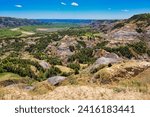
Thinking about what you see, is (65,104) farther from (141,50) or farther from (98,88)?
(141,50)

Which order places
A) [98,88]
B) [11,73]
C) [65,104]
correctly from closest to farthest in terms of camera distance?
1. [65,104]
2. [98,88]
3. [11,73]

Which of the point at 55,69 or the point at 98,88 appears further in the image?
the point at 55,69

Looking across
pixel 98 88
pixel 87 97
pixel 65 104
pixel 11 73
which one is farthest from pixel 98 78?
pixel 11 73

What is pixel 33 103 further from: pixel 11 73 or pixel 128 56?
pixel 128 56

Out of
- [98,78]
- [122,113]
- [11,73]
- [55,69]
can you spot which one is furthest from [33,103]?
[55,69]

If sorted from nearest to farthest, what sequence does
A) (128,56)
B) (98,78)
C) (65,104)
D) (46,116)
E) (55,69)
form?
(46,116)
(65,104)
(98,78)
(55,69)
(128,56)

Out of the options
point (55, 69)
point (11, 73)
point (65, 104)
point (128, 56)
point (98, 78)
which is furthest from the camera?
point (128, 56)

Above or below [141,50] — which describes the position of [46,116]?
above

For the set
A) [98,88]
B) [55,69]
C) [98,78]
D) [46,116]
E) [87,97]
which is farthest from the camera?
[55,69]

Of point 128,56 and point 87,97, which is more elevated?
point 87,97
